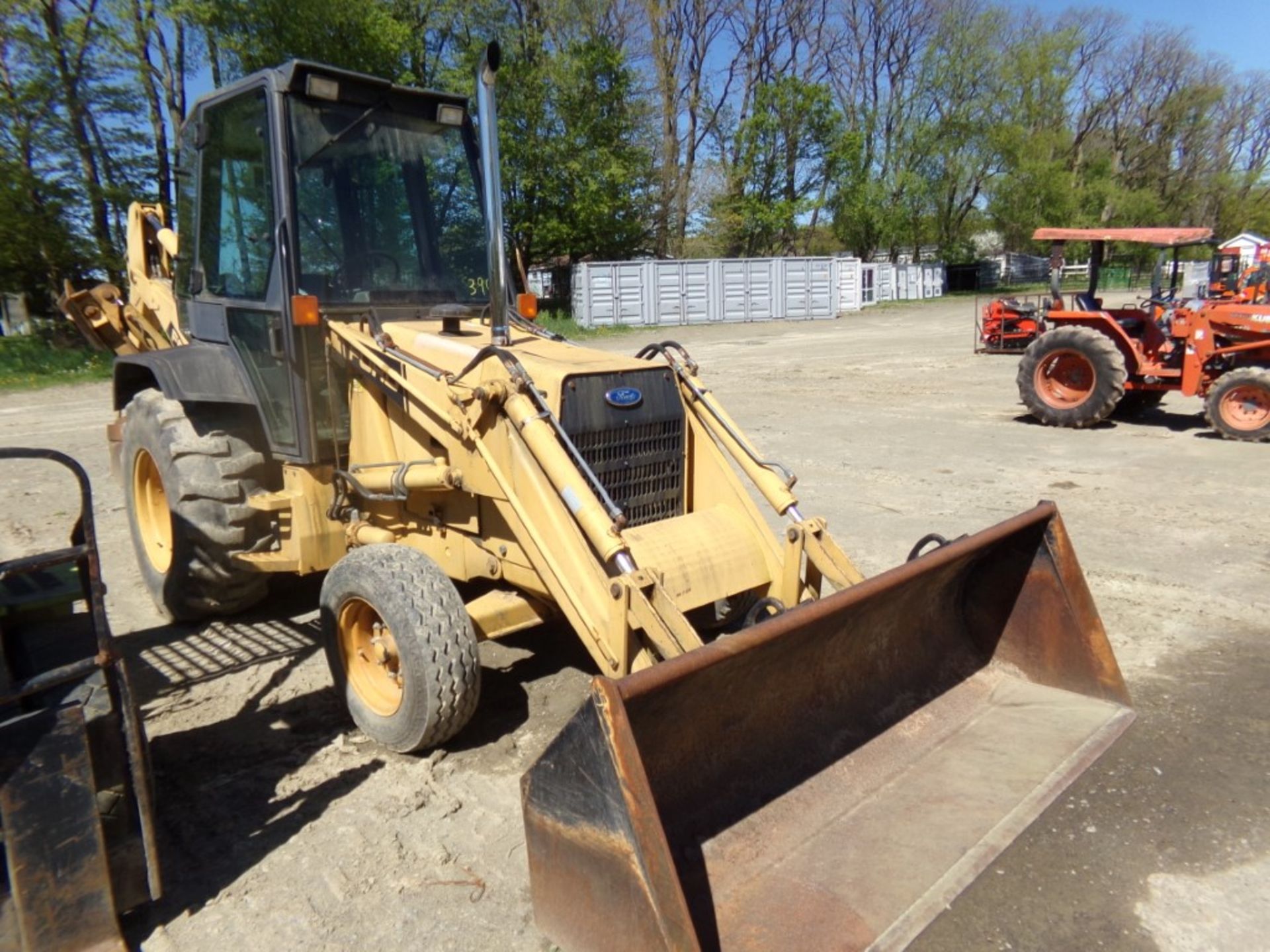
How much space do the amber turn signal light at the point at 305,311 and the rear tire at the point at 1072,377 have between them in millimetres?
9418

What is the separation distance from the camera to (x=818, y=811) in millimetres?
3064

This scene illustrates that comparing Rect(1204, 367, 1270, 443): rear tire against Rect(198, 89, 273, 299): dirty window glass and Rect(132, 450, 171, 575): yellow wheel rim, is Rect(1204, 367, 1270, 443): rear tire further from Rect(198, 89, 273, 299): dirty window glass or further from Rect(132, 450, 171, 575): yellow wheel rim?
Rect(132, 450, 171, 575): yellow wheel rim

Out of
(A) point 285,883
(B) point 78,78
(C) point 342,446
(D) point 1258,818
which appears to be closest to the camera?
(A) point 285,883

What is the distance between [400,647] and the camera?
3.42m

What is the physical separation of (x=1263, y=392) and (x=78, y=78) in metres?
22.6

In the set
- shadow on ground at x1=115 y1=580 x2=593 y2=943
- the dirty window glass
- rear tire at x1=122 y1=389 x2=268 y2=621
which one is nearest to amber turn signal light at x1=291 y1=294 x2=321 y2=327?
the dirty window glass

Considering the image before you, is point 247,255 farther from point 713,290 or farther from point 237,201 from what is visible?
point 713,290

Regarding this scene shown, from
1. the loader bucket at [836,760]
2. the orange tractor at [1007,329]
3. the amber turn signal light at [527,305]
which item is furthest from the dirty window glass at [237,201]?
the orange tractor at [1007,329]

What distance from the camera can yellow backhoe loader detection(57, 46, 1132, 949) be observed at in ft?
8.79

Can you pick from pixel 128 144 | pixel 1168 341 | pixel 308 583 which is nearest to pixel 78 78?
pixel 128 144

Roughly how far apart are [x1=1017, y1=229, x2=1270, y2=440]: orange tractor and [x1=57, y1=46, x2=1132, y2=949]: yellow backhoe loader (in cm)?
782

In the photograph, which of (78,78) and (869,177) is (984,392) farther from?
(869,177)

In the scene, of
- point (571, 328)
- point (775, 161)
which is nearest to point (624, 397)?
point (571, 328)

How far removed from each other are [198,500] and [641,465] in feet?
7.22
